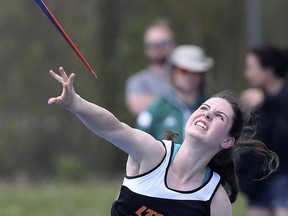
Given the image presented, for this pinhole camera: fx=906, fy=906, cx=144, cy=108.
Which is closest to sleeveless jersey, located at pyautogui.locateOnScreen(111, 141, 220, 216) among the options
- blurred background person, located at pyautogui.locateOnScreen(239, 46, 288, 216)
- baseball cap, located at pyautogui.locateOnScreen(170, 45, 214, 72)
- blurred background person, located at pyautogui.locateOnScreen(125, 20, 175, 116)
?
blurred background person, located at pyautogui.locateOnScreen(239, 46, 288, 216)

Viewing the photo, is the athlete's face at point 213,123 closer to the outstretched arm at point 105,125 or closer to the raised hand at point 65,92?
the outstretched arm at point 105,125

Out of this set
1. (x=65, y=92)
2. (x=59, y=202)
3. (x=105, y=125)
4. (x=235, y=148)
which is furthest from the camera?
(x=59, y=202)

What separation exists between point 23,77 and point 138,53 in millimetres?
2606

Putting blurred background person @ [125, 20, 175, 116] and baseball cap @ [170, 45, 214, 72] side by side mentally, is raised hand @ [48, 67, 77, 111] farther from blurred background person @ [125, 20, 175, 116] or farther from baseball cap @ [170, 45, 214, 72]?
blurred background person @ [125, 20, 175, 116]

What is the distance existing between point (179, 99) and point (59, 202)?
164 inches

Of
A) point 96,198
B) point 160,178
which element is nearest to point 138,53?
point 96,198

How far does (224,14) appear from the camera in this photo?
2036 cm

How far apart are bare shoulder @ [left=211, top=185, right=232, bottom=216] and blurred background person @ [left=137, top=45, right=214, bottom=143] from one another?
6.48 ft

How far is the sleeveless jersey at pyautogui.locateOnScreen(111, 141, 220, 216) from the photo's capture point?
4.29m

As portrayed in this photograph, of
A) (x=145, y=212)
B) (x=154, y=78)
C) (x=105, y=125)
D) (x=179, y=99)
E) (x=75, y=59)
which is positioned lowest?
(x=75, y=59)

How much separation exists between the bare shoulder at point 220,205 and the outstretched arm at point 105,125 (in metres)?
0.35

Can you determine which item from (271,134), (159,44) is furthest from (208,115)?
(159,44)

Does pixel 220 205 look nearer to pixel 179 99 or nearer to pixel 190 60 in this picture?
pixel 179 99

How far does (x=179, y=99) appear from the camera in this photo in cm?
676
